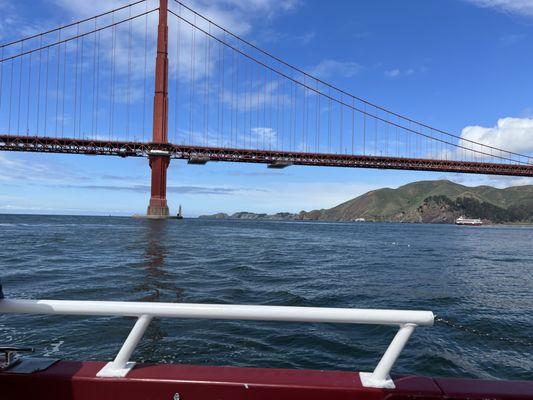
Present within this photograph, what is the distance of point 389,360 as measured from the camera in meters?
2.00

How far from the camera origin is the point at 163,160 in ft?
208

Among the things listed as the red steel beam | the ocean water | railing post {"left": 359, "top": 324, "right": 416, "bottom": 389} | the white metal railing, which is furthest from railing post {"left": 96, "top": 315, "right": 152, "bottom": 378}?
the red steel beam

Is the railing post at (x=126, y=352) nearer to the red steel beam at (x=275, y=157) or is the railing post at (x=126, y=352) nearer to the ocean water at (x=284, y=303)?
the ocean water at (x=284, y=303)

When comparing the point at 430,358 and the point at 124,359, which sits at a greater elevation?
the point at 124,359

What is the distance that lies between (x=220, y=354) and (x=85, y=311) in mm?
3483

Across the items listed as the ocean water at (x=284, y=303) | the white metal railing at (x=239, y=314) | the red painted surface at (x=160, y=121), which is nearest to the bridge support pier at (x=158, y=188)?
the red painted surface at (x=160, y=121)

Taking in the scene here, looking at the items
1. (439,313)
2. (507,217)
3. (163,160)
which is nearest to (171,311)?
(439,313)

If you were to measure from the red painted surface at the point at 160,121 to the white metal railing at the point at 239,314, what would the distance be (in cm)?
6235

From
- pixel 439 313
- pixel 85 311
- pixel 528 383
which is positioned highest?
pixel 85 311

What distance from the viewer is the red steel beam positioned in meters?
58.7

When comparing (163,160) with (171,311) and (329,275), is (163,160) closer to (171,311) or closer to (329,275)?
(329,275)

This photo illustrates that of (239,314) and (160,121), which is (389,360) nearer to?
(239,314)

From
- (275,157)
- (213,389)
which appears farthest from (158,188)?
(213,389)

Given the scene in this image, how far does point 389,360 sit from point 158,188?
2518 inches
